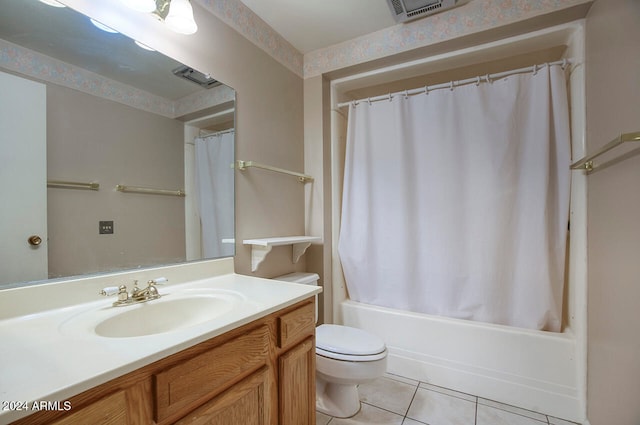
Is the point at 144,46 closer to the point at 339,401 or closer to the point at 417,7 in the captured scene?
the point at 417,7

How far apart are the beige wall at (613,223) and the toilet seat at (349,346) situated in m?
0.91

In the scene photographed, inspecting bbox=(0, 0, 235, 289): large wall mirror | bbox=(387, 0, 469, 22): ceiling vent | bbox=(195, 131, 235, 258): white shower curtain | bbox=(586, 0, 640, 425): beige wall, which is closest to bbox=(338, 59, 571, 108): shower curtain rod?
bbox=(586, 0, 640, 425): beige wall

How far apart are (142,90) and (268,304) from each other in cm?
104

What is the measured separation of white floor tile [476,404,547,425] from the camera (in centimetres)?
147

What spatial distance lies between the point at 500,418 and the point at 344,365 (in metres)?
0.91

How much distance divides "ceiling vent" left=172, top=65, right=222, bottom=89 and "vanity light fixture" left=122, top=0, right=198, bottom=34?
0.15m

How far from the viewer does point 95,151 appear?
103 cm

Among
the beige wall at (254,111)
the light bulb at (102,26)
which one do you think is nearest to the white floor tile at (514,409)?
the beige wall at (254,111)

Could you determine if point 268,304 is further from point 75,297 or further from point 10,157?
point 10,157

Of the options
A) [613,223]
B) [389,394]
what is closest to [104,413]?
[389,394]

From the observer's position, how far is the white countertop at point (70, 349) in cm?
50

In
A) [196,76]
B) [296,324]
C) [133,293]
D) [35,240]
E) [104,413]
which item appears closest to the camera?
[104,413]

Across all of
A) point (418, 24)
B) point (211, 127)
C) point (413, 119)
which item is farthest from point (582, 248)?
point (211, 127)

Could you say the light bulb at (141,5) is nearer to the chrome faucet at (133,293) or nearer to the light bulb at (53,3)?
the light bulb at (53,3)
